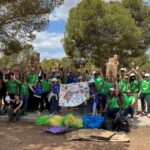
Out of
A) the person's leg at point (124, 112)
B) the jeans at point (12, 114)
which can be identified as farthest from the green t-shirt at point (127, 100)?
the jeans at point (12, 114)

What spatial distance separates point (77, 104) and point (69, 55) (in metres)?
17.9

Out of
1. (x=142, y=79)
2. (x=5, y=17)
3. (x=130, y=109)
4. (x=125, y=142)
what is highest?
(x=5, y=17)

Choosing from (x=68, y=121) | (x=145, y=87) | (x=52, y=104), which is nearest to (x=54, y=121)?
(x=68, y=121)

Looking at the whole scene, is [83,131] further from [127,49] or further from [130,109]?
[127,49]

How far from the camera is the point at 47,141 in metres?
10.7

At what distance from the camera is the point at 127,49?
3009cm

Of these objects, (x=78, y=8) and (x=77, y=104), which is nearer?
(x=77, y=104)

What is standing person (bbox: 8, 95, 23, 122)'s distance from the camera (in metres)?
13.2

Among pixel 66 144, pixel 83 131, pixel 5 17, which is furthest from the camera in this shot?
pixel 5 17

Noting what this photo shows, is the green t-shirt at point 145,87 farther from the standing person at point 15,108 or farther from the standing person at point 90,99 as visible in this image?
the standing person at point 15,108

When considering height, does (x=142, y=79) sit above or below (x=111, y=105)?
above

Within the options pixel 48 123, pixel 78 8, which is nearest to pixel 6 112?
pixel 48 123

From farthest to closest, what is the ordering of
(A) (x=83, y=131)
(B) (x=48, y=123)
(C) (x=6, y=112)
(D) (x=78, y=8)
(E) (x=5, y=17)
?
(D) (x=78, y=8), (E) (x=5, y=17), (C) (x=6, y=112), (B) (x=48, y=123), (A) (x=83, y=131)

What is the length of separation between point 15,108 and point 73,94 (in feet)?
7.91
